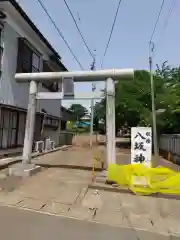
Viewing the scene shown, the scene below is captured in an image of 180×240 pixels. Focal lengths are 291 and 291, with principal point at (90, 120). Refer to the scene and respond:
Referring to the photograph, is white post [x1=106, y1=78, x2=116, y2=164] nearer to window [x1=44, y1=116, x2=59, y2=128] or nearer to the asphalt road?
the asphalt road

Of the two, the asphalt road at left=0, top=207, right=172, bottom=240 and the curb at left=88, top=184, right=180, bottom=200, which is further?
the curb at left=88, top=184, right=180, bottom=200

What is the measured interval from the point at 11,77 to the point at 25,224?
10590 mm

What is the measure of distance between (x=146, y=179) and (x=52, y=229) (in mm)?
4534

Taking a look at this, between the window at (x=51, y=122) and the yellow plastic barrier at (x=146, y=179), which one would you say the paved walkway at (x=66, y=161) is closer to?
the window at (x=51, y=122)

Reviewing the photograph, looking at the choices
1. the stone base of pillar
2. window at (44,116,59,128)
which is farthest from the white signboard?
window at (44,116,59,128)

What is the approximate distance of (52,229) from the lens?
5.52m

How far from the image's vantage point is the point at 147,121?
87.3 feet

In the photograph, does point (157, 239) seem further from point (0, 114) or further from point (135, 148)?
point (0, 114)

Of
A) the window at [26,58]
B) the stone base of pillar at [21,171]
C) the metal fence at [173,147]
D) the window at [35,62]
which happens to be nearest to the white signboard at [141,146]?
the stone base of pillar at [21,171]

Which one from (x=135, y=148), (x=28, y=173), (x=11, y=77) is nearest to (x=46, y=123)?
(x=11, y=77)

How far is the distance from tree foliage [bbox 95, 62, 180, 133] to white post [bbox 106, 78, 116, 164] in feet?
51.2

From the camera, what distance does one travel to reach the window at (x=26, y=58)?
51.1 feet

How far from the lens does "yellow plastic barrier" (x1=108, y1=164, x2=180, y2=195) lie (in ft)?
30.1

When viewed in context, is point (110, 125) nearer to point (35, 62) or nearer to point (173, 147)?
point (35, 62)
